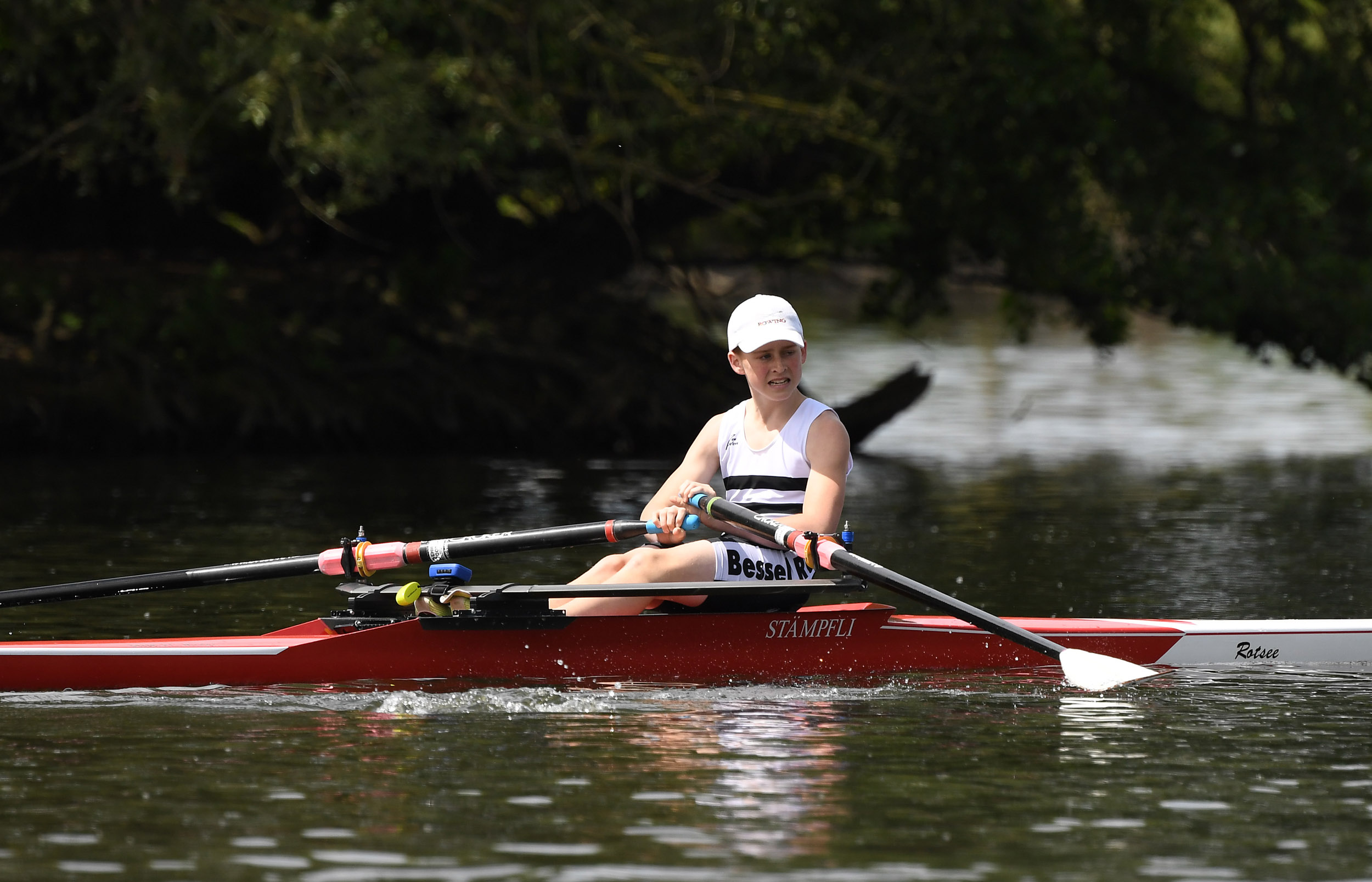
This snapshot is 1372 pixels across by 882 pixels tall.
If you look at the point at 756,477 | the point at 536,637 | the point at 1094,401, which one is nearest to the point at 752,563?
the point at 756,477

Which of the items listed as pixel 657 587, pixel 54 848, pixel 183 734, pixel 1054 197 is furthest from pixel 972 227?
Result: pixel 54 848

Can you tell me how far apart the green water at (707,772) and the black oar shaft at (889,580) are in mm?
259

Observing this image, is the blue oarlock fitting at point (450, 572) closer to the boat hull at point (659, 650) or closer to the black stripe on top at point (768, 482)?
the boat hull at point (659, 650)

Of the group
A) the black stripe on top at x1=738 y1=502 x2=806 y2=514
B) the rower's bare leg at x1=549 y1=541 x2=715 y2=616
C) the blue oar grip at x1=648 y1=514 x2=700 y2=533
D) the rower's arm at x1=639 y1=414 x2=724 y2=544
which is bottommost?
the rower's bare leg at x1=549 y1=541 x2=715 y2=616

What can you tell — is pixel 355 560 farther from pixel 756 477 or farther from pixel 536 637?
pixel 756 477

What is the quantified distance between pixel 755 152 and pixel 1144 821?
14191mm

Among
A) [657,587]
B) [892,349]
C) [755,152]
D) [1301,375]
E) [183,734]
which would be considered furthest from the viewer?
[892,349]

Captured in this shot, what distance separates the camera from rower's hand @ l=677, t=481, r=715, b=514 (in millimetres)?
8445

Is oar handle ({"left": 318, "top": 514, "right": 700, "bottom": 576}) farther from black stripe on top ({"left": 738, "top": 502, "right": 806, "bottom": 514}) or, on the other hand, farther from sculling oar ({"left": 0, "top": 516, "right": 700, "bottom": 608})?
black stripe on top ({"left": 738, "top": 502, "right": 806, "bottom": 514})

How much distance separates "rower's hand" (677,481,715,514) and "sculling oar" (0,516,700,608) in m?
0.18

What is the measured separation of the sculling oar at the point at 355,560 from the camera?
8.61 meters

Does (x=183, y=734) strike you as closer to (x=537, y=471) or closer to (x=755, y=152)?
(x=537, y=471)

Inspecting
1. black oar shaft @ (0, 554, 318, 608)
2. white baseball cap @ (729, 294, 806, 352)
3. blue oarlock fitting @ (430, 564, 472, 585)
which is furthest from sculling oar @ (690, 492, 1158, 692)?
black oar shaft @ (0, 554, 318, 608)

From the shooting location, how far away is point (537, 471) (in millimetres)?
19141
